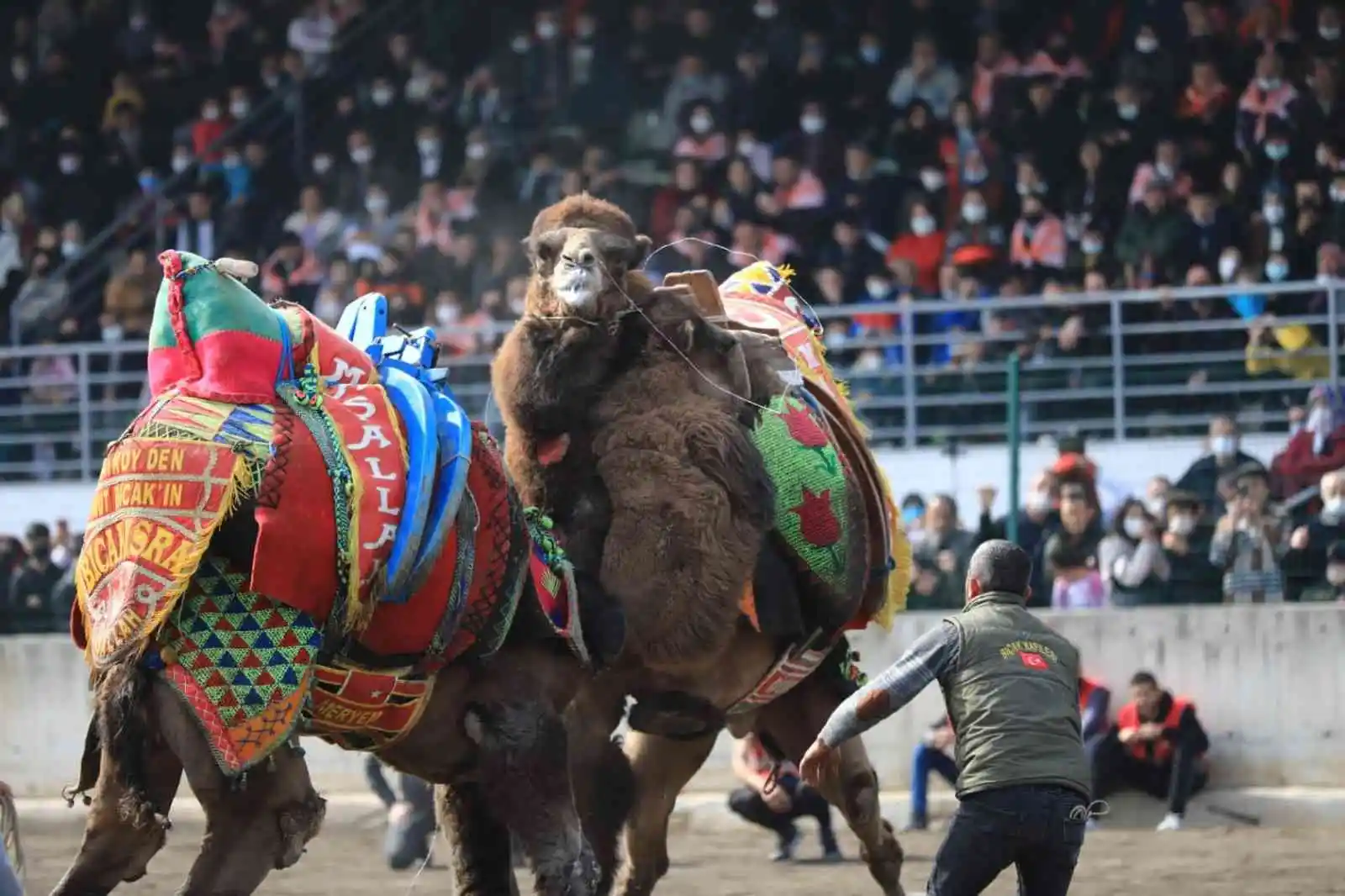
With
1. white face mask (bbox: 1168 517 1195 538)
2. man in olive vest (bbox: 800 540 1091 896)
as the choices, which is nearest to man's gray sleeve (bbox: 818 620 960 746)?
man in olive vest (bbox: 800 540 1091 896)

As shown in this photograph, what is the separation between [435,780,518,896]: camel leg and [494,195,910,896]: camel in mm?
440

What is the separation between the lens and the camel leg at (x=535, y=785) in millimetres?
5758

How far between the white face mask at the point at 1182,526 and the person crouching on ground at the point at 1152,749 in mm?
881

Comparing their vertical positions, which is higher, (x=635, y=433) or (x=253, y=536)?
(x=635, y=433)

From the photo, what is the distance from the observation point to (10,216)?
1841 centimetres

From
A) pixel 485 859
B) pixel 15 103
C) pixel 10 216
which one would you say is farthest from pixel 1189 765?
pixel 15 103

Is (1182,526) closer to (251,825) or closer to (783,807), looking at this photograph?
(783,807)

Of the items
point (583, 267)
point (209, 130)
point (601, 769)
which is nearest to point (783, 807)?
point (601, 769)

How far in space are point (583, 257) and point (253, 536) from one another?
5.10 ft

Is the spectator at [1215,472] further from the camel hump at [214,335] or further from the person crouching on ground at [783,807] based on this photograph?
the camel hump at [214,335]

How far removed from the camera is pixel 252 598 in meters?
5.16

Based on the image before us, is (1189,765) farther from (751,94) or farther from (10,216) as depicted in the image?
(10,216)

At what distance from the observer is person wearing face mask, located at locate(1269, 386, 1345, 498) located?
11516mm

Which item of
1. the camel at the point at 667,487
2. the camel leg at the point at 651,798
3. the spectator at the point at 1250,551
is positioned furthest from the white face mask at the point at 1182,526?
the camel at the point at 667,487
